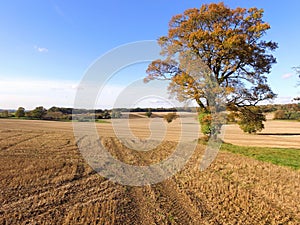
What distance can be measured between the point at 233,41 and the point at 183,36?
4952mm

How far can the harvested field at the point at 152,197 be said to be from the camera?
17.6ft

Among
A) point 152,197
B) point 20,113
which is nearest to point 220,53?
point 152,197

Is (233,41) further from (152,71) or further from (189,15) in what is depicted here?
(152,71)

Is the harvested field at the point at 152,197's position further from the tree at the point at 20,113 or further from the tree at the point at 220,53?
the tree at the point at 20,113

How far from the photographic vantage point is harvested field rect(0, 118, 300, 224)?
5.37 meters

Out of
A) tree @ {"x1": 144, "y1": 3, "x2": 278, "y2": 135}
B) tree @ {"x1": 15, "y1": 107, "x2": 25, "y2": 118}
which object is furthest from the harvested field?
tree @ {"x1": 15, "y1": 107, "x2": 25, "y2": 118}

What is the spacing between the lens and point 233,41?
49.8 ft

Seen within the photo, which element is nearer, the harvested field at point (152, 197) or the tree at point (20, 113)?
the harvested field at point (152, 197)

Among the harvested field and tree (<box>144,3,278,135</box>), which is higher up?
tree (<box>144,3,278,135</box>)

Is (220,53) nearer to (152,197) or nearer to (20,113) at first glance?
(152,197)

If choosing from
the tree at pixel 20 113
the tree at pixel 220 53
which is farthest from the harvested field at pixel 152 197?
the tree at pixel 20 113

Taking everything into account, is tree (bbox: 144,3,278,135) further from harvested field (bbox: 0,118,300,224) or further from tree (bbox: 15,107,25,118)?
tree (bbox: 15,107,25,118)

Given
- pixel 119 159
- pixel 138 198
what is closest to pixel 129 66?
pixel 119 159

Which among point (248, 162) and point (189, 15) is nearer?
point (248, 162)
